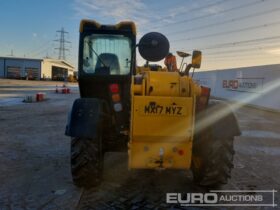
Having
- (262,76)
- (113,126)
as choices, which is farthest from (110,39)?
(262,76)

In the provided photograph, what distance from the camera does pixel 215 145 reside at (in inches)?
189

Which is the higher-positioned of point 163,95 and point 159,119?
point 163,95

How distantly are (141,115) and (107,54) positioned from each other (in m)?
1.74

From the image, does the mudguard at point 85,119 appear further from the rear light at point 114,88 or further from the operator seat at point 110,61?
the operator seat at point 110,61

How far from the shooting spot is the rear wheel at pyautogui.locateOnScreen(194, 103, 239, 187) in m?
4.76

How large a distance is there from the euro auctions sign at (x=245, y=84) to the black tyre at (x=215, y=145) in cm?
1704

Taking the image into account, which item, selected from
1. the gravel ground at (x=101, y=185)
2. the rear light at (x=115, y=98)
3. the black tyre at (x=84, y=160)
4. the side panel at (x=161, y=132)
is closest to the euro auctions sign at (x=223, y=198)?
the gravel ground at (x=101, y=185)

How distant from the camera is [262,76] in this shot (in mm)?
20641

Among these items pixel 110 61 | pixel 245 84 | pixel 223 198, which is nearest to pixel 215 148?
pixel 223 198

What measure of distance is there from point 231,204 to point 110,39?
3.35 m

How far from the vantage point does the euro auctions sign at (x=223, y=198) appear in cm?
464

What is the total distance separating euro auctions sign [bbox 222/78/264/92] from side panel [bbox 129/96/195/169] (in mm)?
17683

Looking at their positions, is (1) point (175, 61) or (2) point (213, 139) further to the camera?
(1) point (175, 61)

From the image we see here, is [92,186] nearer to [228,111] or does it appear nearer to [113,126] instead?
[113,126]
